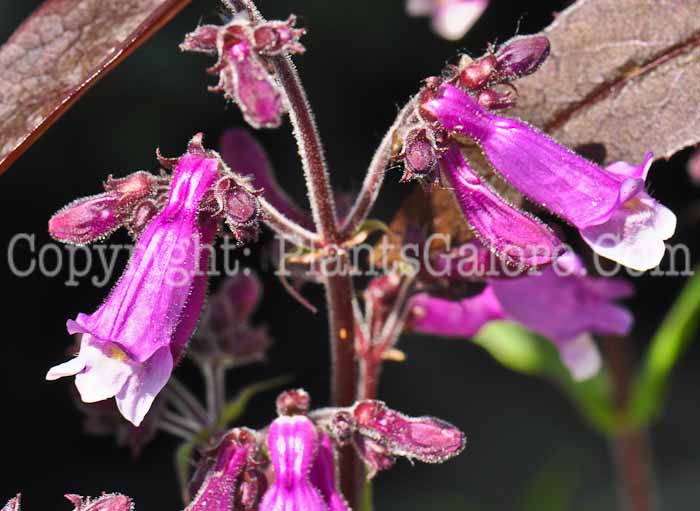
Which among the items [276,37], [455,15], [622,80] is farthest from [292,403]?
[455,15]

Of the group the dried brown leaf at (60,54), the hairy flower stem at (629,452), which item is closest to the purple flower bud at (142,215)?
the dried brown leaf at (60,54)

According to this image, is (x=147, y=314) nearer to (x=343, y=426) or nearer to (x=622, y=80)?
(x=343, y=426)

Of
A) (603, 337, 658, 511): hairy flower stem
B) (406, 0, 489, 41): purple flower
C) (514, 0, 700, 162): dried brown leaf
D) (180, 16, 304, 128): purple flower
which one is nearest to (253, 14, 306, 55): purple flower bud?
(180, 16, 304, 128): purple flower

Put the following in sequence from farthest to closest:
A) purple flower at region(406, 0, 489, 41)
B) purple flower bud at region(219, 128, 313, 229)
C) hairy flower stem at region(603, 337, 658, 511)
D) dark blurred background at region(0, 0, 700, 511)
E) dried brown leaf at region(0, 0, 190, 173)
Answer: dark blurred background at region(0, 0, 700, 511) → hairy flower stem at region(603, 337, 658, 511) → purple flower at region(406, 0, 489, 41) → purple flower bud at region(219, 128, 313, 229) → dried brown leaf at region(0, 0, 190, 173)

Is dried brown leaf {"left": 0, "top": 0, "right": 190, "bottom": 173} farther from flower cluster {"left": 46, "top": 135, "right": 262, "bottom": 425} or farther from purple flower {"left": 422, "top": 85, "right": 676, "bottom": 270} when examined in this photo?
purple flower {"left": 422, "top": 85, "right": 676, "bottom": 270}

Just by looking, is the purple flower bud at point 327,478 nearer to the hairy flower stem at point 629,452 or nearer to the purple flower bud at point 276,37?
the purple flower bud at point 276,37

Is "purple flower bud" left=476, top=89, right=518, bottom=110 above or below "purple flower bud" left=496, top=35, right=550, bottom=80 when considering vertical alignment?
below

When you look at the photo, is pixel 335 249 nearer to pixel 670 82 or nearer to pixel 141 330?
pixel 141 330
